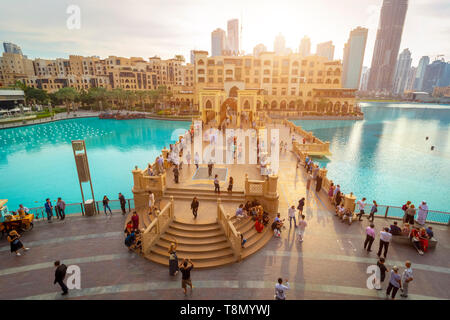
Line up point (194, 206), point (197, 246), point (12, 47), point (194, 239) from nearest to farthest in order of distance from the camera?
point (197, 246), point (194, 239), point (194, 206), point (12, 47)

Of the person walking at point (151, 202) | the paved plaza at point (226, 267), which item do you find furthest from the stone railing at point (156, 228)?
the person walking at point (151, 202)

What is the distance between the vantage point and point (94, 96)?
240ft

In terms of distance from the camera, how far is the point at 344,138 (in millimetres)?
45781

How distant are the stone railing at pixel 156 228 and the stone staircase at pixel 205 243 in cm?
23

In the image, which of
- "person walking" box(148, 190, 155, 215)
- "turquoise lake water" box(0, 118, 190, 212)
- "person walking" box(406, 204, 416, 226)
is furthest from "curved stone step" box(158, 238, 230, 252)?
"turquoise lake water" box(0, 118, 190, 212)

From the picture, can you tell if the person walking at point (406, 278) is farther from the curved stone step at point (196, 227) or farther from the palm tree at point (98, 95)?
the palm tree at point (98, 95)

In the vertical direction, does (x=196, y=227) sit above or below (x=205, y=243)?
above

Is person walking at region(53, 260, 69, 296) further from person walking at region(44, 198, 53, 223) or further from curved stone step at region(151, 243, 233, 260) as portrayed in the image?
person walking at region(44, 198, 53, 223)

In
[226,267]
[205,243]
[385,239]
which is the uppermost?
[385,239]

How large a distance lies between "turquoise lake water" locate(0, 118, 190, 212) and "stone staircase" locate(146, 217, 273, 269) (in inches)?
449

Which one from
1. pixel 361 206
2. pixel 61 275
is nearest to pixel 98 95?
pixel 61 275

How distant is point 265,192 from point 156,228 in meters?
6.63

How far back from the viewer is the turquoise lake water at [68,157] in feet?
71.5

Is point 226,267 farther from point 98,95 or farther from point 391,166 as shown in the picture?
point 98,95
